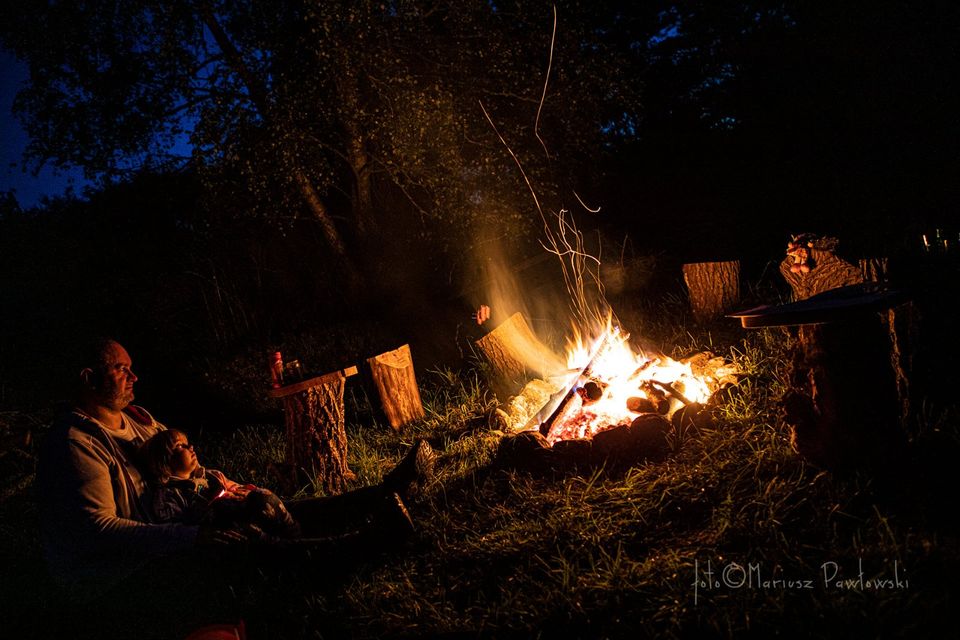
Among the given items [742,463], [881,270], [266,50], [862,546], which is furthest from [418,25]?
[862,546]

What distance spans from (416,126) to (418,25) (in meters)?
1.55

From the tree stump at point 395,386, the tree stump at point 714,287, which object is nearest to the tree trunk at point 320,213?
the tree stump at point 395,386

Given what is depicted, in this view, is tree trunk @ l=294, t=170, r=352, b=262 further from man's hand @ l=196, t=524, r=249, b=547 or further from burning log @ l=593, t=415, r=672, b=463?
burning log @ l=593, t=415, r=672, b=463

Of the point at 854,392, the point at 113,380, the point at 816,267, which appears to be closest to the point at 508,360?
the point at 816,267

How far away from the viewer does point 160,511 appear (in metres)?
3.20

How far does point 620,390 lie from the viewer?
4430mm

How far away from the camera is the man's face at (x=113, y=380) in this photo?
3.19 m

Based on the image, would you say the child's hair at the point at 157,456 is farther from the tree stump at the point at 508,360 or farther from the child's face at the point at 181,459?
the tree stump at the point at 508,360

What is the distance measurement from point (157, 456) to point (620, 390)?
134 inches

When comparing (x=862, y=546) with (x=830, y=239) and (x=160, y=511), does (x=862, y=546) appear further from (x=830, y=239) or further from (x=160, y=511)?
(x=160, y=511)

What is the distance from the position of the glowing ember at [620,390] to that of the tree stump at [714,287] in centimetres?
147

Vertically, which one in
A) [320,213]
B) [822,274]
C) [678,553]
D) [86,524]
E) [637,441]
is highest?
[320,213]

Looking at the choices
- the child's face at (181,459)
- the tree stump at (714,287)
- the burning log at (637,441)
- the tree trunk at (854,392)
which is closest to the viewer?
the tree trunk at (854,392)

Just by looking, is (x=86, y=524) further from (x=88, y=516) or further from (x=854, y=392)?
(x=854, y=392)
